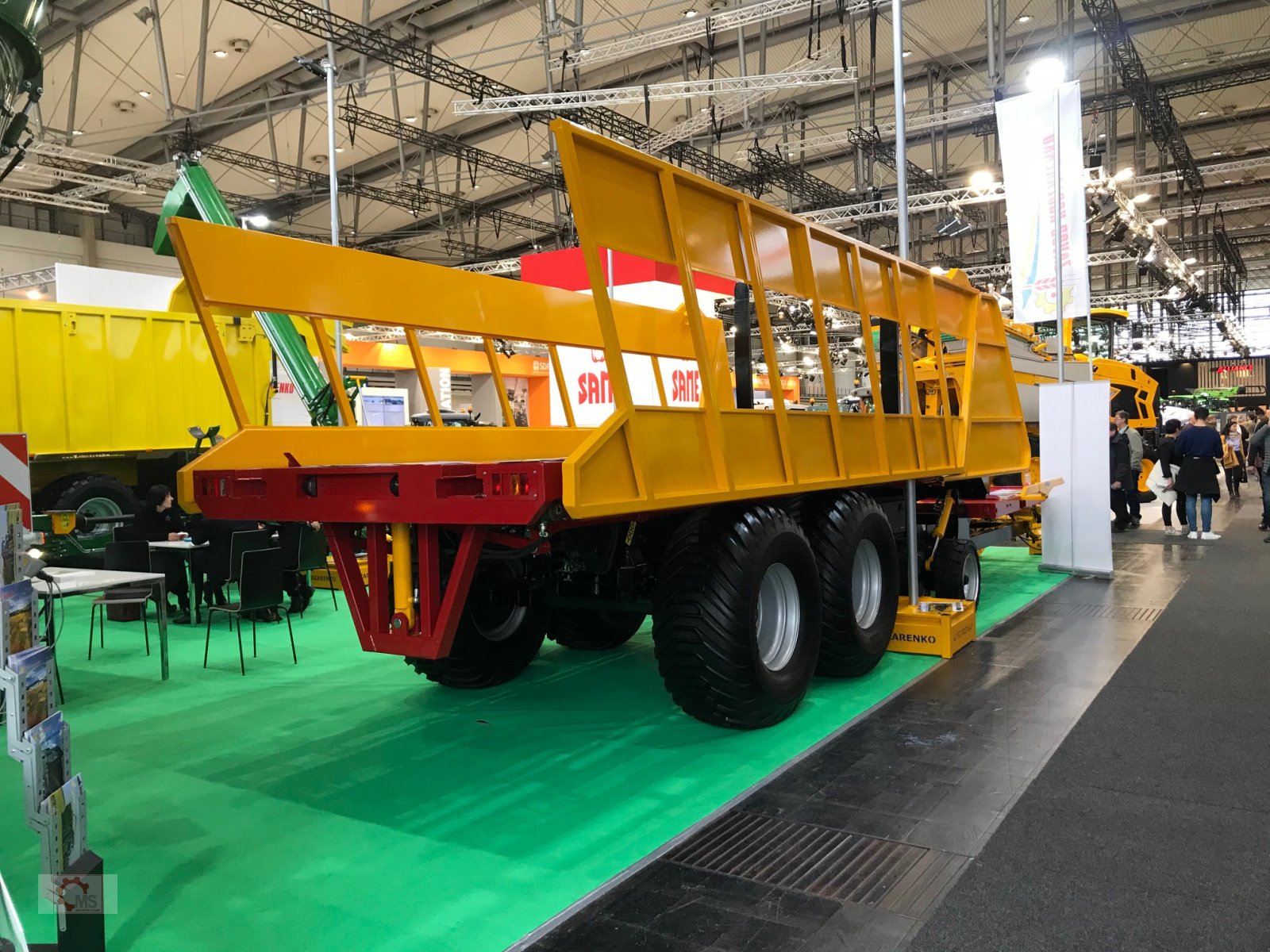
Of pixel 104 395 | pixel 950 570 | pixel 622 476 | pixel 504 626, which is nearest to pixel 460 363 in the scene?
pixel 104 395

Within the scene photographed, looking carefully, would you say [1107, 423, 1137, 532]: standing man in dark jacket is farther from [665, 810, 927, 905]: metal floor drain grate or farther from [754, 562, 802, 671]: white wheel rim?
[665, 810, 927, 905]: metal floor drain grate

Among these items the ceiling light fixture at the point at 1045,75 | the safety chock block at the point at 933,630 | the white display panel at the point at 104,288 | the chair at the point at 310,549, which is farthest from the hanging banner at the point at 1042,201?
the white display panel at the point at 104,288

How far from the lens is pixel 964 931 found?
2.74 meters

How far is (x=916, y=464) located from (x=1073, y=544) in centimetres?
480

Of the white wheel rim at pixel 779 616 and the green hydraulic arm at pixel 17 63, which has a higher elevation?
the green hydraulic arm at pixel 17 63

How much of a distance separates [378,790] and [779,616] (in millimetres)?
2276

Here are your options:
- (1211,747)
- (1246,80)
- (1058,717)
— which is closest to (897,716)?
(1058,717)

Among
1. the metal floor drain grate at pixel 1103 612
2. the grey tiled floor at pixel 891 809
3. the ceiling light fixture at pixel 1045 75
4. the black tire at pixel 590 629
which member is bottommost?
the metal floor drain grate at pixel 1103 612

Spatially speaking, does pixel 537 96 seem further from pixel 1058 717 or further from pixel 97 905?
pixel 97 905

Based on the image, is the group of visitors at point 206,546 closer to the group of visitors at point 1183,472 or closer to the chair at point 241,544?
the chair at point 241,544

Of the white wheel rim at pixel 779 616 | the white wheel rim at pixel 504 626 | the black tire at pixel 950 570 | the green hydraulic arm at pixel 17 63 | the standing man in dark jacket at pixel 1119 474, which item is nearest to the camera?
the green hydraulic arm at pixel 17 63

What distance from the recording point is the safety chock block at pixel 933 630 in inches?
250

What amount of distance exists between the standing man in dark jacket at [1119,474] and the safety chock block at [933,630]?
775cm

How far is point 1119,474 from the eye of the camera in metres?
13.8
